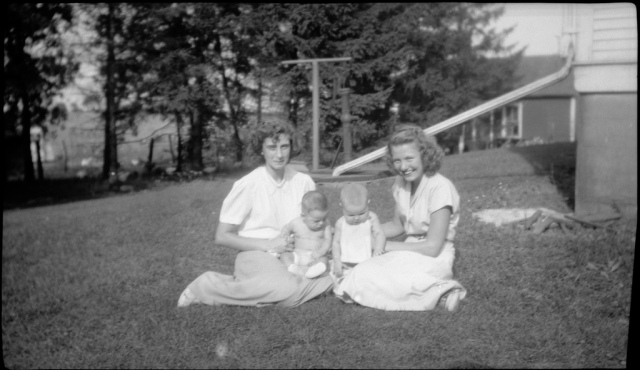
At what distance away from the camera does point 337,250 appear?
3.27 meters

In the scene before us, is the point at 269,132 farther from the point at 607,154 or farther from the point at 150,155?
Answer: the point at 607,154

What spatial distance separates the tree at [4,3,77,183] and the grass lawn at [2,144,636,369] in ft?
4.41

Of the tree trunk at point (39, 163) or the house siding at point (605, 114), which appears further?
the tree trunk at point (39, 163)

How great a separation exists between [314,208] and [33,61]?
3.25 metres

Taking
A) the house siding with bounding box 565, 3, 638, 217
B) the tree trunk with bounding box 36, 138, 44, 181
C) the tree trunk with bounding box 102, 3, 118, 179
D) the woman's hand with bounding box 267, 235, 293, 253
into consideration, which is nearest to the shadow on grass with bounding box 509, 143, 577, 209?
the house siding with bounding box 565, 3, 638, 217

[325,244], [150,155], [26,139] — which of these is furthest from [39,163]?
[325,244]

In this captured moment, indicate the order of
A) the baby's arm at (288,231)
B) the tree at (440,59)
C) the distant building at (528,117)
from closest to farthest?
1. the baby's arm at (288,231)
2. the tree at (440,59)
3. the distant building at (528,117)

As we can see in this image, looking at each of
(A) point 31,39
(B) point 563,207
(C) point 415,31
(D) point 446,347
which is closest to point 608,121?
(B) point 563,207

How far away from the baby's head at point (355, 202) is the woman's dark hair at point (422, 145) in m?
0.23

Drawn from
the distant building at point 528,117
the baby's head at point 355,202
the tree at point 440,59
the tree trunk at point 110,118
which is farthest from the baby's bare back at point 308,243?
the distant building at point 528,117

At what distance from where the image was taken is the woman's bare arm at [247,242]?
10.8 feet

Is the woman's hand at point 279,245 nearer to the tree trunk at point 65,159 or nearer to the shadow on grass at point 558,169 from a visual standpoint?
the shadow on grass at point 558,169

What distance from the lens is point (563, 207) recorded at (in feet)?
16.8

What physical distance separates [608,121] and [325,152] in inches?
113
